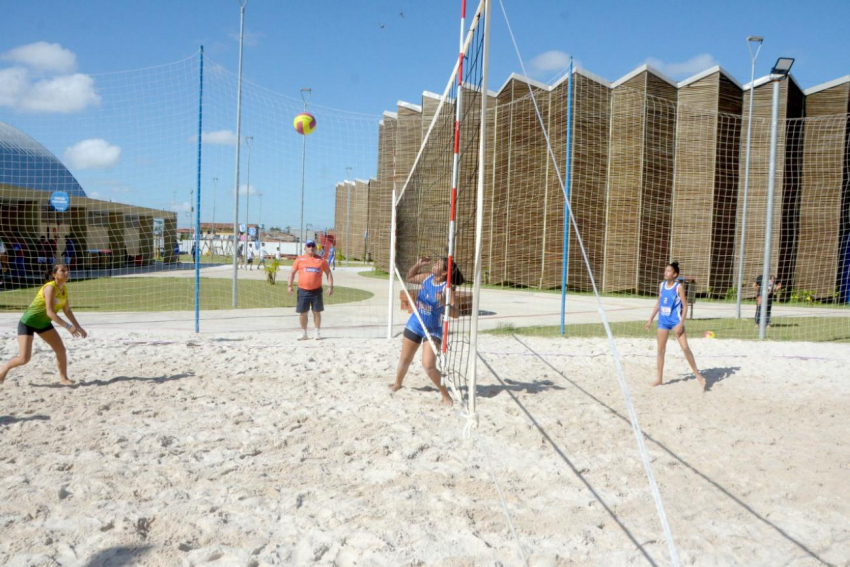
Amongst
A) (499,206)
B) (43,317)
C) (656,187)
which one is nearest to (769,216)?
(656,187)

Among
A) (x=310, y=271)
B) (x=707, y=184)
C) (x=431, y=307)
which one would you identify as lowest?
(x=431, y=307)

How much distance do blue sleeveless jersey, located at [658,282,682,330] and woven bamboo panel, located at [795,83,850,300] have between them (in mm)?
14385

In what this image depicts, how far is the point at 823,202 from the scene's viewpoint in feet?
56.9

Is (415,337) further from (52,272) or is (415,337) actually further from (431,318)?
(52,272)

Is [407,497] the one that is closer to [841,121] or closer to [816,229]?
[816,229]

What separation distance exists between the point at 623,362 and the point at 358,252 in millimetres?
34234

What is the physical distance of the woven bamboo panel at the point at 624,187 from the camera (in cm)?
1784

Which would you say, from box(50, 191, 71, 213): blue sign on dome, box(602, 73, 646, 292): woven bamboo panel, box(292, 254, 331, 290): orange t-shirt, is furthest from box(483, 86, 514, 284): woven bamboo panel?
box(50, 191, 71, 213): blue sign on dome

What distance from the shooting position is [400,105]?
77.7ft

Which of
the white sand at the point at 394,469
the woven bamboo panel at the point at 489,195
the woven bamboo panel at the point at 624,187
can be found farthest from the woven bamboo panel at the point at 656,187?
the white sand at the point at 394,469

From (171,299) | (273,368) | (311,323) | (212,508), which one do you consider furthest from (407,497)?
(171,299)

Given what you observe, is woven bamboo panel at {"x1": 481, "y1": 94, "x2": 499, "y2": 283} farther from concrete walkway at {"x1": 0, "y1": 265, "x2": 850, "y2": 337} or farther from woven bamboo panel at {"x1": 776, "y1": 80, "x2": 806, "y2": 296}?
woven bamboo panel at {"x1": 776, "y1": 80, "x2": 806, "y2": 296}

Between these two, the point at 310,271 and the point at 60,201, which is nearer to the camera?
the point at 310,271

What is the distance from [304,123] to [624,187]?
1083 centimetres
